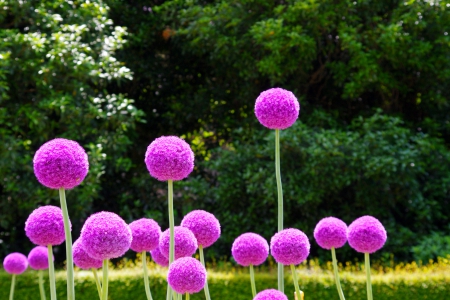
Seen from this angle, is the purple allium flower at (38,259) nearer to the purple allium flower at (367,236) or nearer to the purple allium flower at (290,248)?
the purple allium flower at (290,248)

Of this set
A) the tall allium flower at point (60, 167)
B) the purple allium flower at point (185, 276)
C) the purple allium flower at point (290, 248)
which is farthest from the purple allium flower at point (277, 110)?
the tall allium flower at point (60, 167)

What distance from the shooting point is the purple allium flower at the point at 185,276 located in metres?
1.48

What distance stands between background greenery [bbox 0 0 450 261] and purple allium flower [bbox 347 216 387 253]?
4591 millimetres

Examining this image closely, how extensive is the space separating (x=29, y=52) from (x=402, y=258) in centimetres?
490

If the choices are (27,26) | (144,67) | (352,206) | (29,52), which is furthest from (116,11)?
(352,206)

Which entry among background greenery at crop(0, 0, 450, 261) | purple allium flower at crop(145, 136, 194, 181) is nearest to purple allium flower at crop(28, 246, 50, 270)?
purple allium flower at crop(145, 136, 194, 181)

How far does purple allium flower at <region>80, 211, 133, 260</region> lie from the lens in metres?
1.38

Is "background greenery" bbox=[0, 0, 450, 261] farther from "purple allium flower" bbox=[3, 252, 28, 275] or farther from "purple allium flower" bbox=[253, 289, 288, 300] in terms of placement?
"purple allium flower" bbox=[253, 289, 288, 300]

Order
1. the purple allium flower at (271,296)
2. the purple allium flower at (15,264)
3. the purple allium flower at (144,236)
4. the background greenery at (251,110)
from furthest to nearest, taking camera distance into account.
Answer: the background greenery at (251,110), the purple allium flower at (15,264), the purple allium flower at (144,236), the purple allium flower at (271,296)

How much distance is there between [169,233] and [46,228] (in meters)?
0.35

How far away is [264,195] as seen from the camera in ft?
23.5

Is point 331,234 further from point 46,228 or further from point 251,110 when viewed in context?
point 251,110

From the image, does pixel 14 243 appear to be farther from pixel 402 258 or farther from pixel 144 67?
pixel 402 258

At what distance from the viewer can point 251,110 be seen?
8.47 m
